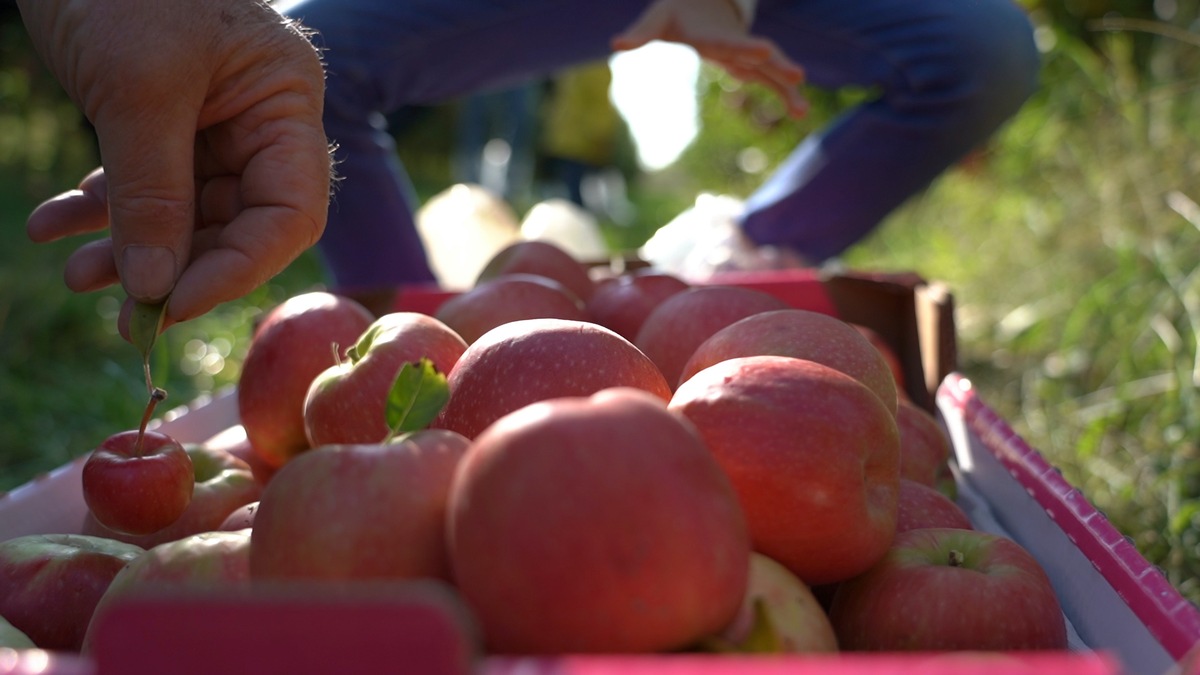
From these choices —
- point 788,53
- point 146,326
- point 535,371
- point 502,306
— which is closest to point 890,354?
point 502,306

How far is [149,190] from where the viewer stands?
97 centimetres

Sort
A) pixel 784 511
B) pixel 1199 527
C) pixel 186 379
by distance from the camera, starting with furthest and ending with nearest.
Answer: pixel 186 379 → pixel 1199 527 → pixel 784 511

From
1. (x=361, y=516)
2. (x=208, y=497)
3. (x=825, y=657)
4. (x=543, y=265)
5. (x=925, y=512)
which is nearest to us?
(x=825, y=657)

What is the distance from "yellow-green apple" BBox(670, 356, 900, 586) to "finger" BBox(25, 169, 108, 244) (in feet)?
2.65

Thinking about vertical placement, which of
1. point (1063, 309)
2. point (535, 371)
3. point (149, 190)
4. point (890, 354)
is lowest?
point (1063, 309)

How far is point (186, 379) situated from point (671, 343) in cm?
208

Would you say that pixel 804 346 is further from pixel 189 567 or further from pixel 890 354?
pixel 890 354

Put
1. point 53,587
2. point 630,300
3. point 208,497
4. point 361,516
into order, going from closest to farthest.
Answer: point 361,516 → point 53,587 → point 208,497 → point 630,300

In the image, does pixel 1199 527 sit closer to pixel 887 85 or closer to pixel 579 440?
pixel 887 85

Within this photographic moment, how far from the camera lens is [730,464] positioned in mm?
829

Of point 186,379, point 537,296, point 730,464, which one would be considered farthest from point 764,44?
point 186,379

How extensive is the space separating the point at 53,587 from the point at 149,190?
39 cm

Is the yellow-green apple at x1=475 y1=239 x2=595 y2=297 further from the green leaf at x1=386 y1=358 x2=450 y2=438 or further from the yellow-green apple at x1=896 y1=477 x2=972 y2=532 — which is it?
the green leaf at x1=386 y1=358 x2=450 y2=438

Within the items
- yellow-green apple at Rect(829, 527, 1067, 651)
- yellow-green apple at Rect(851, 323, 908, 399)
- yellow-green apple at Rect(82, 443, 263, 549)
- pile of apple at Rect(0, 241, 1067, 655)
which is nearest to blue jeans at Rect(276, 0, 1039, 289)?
yellow-green apple at Rect(851, 323, 908, 399)
